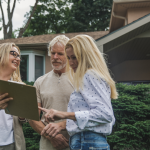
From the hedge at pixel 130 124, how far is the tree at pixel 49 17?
81.1ft

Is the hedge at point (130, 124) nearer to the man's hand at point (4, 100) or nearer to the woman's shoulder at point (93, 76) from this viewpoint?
the man's hand at point (4, 100)

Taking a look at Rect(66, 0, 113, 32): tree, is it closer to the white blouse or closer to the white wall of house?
the white wall of house

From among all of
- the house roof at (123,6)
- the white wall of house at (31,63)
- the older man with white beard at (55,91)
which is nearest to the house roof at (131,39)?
the house roof at (123,6)

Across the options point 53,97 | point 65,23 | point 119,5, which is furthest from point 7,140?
point 65,23

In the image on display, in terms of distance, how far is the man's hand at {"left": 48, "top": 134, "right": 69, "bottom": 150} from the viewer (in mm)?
2148

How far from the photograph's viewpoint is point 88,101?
161 cm

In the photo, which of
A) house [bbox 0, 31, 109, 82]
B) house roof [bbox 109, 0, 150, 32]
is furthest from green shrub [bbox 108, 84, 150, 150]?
house [bbox 0, 31, 109, 82]

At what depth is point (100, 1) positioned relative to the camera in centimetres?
2811

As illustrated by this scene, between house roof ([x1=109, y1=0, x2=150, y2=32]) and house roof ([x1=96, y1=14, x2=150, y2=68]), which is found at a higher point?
house roof ([x1=109, y1=0, x2=150, y2=32])

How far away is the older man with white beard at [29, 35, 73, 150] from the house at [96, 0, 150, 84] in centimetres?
591

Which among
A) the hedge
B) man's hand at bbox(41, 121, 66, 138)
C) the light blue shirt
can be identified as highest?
the light blue shirt

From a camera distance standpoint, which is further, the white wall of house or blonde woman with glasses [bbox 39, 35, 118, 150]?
the white wall of house

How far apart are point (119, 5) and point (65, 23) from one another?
19.2 metres

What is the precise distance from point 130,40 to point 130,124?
19.2 ft
